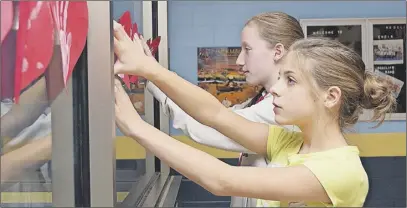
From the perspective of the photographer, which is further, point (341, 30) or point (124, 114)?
point (341, 30)

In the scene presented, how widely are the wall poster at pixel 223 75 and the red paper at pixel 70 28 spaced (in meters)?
1.41

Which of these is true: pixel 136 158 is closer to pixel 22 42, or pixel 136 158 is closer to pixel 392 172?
pixel 22 42

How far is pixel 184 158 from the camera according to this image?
3.05 ft

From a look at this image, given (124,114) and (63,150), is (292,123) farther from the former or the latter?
(63,150)

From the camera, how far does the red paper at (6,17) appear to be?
0.70 m

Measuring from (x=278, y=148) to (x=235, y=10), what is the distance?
3.96 feet

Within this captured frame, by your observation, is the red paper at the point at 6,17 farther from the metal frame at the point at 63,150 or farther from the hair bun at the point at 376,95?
the hair bun at the point at 376,95

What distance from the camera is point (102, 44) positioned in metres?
0.76

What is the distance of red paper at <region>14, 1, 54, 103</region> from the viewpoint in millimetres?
728

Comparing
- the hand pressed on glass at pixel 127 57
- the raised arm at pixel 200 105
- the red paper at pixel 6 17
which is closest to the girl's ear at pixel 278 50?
the raised arm at pixel 200 105

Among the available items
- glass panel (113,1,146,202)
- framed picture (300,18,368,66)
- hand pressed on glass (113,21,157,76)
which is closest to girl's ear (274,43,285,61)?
glass panel (113,1,146,202)

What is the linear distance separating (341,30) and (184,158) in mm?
1581

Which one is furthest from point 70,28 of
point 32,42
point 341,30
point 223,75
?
point 341,30

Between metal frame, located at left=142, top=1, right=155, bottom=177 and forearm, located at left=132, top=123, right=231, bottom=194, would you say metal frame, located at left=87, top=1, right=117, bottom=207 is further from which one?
metal frame, located at left=142, top=1, right=155, bottom=177
